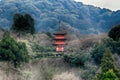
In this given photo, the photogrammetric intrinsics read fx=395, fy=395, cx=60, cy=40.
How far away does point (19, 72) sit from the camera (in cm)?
2808

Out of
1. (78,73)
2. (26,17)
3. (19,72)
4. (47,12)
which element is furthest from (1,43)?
(47,12)

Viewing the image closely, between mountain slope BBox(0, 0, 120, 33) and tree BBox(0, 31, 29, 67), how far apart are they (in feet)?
139

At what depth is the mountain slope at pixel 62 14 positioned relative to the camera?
76062 millimetres

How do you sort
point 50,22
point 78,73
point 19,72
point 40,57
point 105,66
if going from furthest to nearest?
point 50,22
point 40,57
point 78,73
point 19,72
point 105,66

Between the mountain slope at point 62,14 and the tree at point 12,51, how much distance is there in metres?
42.4

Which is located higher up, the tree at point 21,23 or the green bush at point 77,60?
the tree at point 21,23

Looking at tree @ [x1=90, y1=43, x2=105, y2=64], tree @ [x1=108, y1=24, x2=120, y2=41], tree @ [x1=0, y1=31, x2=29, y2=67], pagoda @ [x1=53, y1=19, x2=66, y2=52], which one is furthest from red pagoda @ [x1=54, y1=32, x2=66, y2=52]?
tree @ [x1=0, y1=31, x2=29, y2=67]

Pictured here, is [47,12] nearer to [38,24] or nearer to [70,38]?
[38,24]

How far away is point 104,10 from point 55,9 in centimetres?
1180

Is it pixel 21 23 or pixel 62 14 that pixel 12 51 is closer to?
pixel 21 23

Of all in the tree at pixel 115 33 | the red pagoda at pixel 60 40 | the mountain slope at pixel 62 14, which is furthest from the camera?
the mountain slope at pixel 62 14

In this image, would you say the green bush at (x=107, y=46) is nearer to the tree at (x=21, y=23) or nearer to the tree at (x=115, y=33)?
the tree at (x=115, y=33)

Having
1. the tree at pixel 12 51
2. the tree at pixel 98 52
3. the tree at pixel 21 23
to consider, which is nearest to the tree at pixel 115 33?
the tree at pixel 98 52

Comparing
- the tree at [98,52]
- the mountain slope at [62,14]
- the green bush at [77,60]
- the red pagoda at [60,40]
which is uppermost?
the tree at [98,52]
